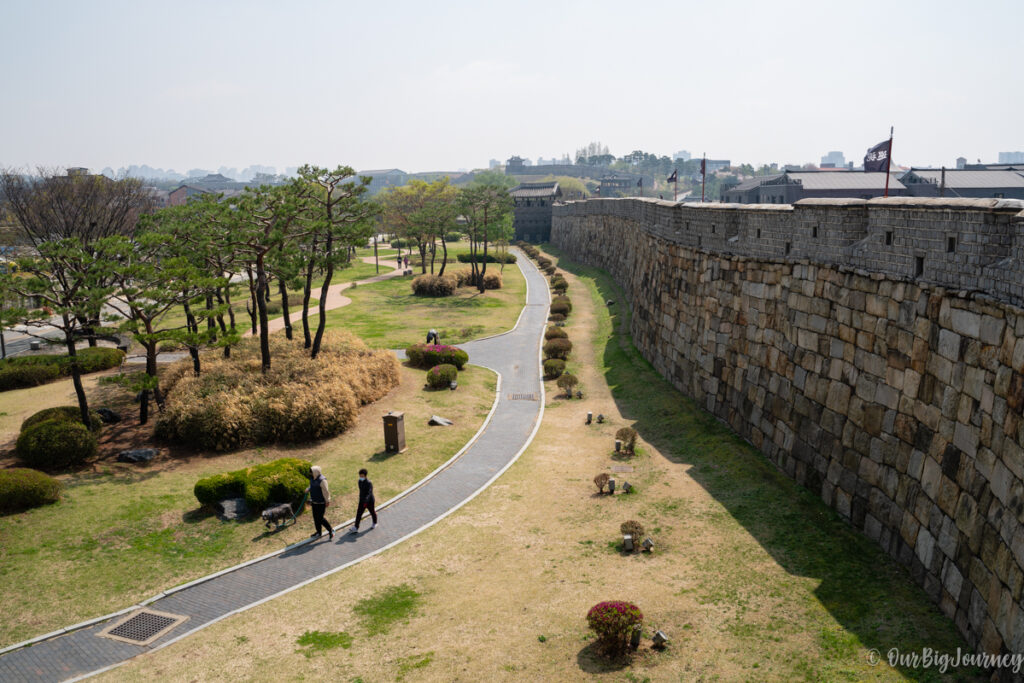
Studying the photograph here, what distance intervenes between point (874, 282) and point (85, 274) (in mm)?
22445

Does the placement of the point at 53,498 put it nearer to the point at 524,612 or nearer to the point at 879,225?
the point at 524,612

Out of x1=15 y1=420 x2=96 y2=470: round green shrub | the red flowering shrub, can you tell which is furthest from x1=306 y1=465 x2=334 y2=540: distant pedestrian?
x1=15 y1=420 x2=96 y2=470: round green shrub

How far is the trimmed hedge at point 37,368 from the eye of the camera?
28.3 metres

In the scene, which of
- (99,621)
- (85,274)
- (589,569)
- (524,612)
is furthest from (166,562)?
(85,274)

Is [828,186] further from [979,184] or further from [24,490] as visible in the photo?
[24,490]

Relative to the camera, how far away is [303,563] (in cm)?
1542

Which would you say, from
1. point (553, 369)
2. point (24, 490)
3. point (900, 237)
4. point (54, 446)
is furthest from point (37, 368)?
point (900, 237)

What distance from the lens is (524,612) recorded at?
1281 centimetres

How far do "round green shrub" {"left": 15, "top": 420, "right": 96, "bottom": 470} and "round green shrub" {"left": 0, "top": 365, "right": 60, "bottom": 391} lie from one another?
10.6 m

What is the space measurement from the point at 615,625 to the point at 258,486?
11049mm

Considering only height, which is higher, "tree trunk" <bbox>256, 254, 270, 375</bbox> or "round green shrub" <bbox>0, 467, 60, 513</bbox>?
"tree trunk" <bbox>256, 254, 270, 375</bbox>

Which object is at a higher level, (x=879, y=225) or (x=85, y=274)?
(x=879, y=225)

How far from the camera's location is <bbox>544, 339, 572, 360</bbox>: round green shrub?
34.1m

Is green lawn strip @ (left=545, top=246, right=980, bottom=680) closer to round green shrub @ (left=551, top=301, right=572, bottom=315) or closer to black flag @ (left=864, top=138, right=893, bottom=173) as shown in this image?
black flag @ (left=864, top=138, right=893, bottom=173)
